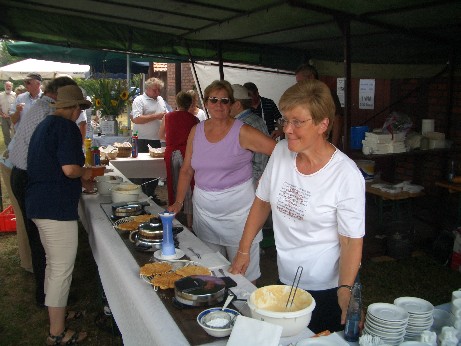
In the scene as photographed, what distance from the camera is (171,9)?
3.83 meters

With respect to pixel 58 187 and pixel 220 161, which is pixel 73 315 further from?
pixel 220 161

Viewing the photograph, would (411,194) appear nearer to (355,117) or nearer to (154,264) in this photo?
(355,117)

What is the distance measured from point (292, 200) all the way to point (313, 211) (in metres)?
0.11

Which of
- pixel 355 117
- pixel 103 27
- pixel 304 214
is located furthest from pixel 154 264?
pixel 355 117

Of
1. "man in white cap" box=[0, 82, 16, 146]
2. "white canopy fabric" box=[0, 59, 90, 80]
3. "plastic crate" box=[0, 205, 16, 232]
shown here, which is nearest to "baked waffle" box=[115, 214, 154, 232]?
"plastic crate" box=[0, 205, 16, 232]

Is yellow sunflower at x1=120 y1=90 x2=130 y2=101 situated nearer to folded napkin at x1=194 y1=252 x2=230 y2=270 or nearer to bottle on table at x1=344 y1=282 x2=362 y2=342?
folded napkin at x1=194 y1=252 x2=230 y2=270

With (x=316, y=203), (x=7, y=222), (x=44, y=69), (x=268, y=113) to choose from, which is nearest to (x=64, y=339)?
(x=316, y=203)

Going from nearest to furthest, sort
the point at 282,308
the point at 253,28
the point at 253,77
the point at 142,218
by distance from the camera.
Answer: the point at 282,308, the point at 142,218, the point at 253,28, the point at 253,77

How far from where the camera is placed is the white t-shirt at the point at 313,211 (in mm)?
1773

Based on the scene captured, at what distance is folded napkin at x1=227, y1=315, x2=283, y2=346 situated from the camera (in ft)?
4.42

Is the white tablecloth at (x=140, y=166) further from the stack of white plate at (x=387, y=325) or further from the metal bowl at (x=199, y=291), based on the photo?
the stack of white plate at (x=387, y=325)

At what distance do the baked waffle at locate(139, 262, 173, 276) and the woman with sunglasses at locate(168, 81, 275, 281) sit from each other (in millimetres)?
815

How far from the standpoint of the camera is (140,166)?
5.57 meters

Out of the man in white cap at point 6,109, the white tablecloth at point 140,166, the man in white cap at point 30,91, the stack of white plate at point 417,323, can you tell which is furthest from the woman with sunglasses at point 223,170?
the man in white cap at point 6,109
